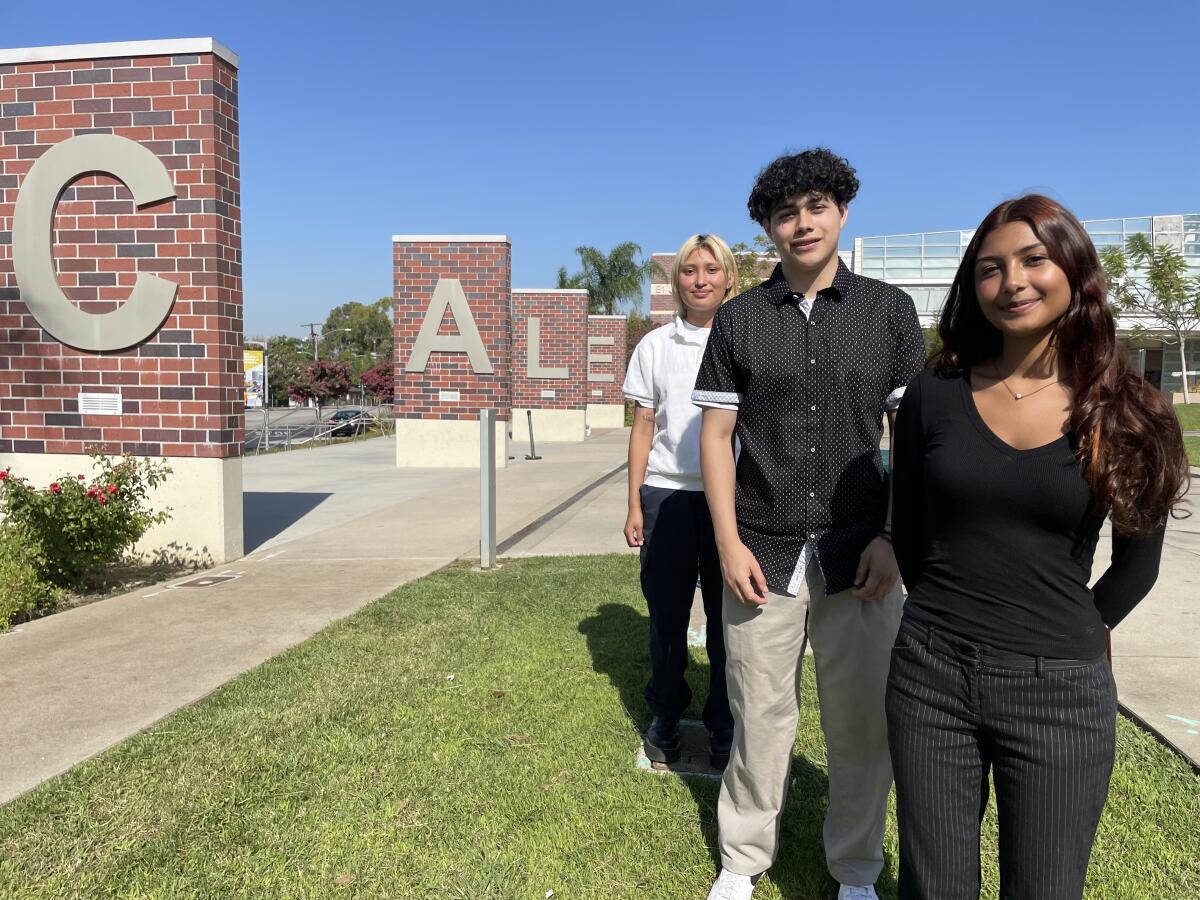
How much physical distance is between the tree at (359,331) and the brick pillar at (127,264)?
7253 centimetres

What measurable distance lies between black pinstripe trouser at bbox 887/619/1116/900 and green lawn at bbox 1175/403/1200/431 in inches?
1202

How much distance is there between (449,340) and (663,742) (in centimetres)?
1282

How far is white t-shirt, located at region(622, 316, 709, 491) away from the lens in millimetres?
3180

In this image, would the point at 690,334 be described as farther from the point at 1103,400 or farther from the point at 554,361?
the point at 554,361

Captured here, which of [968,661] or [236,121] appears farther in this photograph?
[236,121]

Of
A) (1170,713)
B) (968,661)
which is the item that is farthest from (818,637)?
(1170,713)

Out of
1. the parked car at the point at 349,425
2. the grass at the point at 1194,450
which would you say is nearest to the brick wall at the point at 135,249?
the grass at the point at 1194,450

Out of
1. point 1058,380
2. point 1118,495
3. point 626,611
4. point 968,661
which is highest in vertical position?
point 1058,380

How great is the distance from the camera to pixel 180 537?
7.21m

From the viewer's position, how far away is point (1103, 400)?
5.11 ft

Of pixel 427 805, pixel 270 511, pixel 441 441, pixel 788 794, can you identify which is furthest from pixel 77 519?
pixel 441 441

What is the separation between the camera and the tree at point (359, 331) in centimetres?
8000

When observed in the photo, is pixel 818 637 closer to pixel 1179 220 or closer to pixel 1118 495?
Answer: pixel 1118 495

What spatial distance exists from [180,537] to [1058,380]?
709 cm
